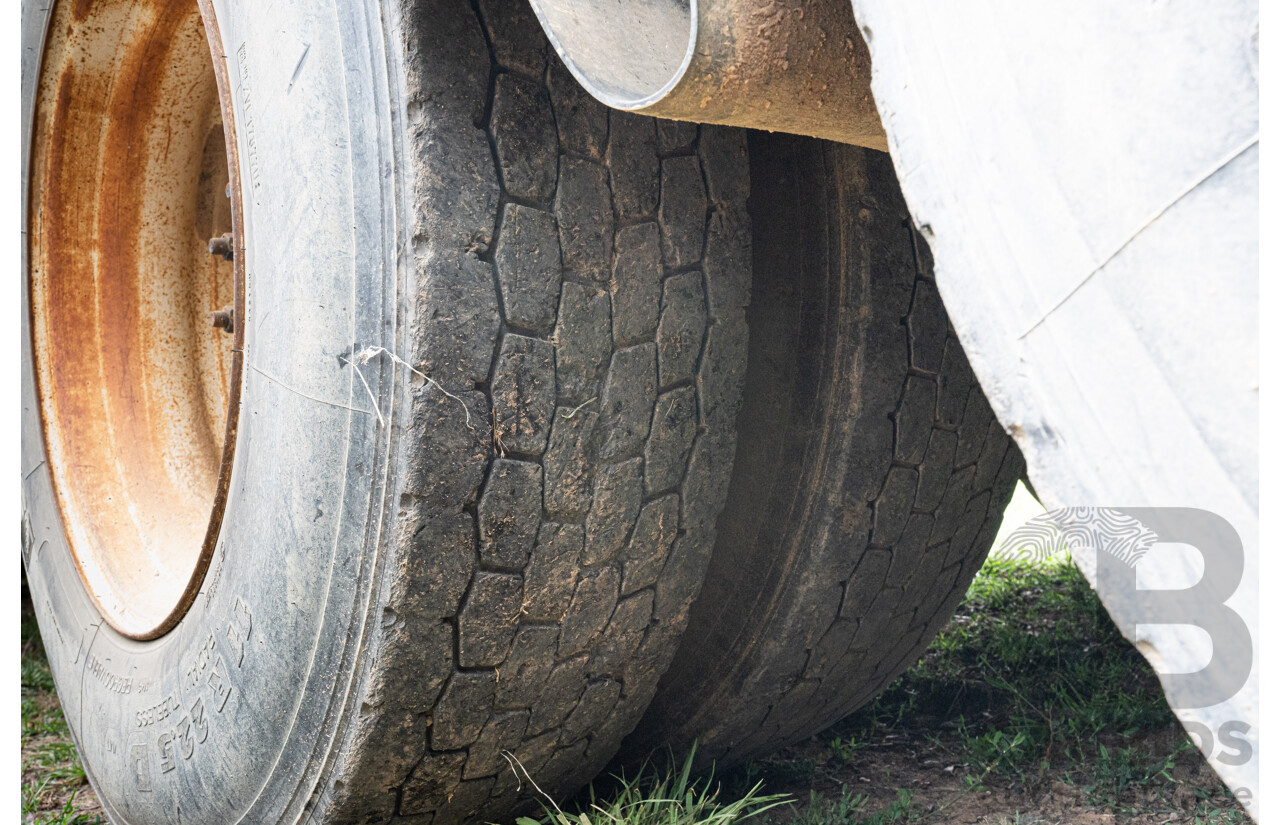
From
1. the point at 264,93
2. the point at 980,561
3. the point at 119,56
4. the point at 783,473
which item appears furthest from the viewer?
the point at 119,56

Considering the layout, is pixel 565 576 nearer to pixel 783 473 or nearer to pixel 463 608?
pixel 463 608

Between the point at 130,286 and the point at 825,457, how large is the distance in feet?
4.84

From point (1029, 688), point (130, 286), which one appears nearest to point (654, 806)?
point (1029, 688)

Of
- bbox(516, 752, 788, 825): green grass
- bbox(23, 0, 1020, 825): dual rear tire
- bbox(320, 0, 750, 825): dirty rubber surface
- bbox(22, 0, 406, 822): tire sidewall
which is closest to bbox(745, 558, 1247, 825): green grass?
bbox(516, 752, 788, 825): green grass

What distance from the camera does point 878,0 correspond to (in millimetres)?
567

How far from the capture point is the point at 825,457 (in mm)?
1339

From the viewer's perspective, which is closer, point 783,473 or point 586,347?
point 586,347

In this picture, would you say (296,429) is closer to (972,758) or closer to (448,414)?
(448,414)

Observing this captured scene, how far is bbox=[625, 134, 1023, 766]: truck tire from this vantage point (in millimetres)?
1322

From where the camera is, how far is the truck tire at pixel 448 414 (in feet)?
3.17

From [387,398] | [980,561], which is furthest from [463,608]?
[980,561]

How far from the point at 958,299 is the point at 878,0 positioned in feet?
0.61

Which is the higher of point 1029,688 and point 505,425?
point 505,425

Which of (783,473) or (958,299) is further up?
(958,299)
